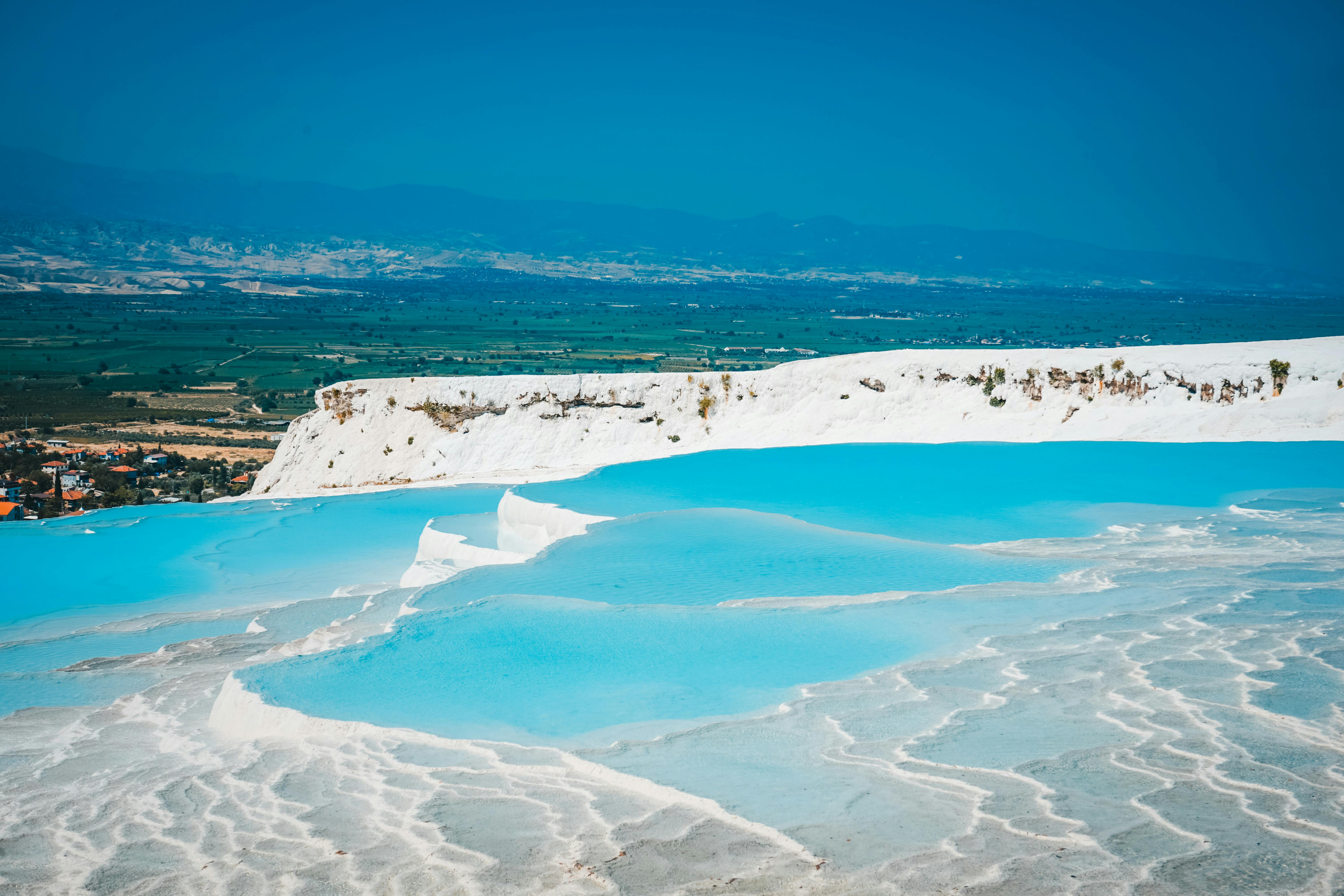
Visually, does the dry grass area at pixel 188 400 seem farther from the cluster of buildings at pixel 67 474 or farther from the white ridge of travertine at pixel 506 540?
the white ridge of travertine at pixel 506 540

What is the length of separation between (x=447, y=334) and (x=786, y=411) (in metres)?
56.5

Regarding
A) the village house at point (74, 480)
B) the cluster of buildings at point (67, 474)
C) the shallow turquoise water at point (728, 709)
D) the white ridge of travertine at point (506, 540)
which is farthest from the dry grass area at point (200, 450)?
the white ridge of travertine at point (506, 540)

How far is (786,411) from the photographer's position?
23094mm

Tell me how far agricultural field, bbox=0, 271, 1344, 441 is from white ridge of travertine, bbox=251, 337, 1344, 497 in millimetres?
21184

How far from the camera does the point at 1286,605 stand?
29.1 feet

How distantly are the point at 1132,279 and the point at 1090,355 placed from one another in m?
192

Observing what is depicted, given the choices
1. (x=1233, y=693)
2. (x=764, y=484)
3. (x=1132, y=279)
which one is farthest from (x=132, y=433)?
(x=1132, y=279)

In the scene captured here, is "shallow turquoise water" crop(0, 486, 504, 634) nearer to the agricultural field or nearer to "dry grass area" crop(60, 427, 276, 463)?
"dry grass area" crop(60, 427, 276, 463)

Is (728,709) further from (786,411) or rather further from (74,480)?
(74,480)

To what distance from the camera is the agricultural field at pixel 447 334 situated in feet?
165

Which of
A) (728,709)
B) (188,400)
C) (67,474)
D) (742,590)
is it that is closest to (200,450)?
(67,474)

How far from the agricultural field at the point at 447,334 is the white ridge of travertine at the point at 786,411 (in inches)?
834

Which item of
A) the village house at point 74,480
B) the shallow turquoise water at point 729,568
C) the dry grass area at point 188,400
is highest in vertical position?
the shallow turquoise water at point 729,568

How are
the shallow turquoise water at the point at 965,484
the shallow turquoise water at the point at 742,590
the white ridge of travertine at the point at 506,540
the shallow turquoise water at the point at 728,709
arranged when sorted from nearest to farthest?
the shallow turquoise water at the point at 728,709 < the shallow turquoise water at the point at 742,590 < the white ridge of travertine at the point at 506,540 < the shallow turquoise water at the point at 965,484
